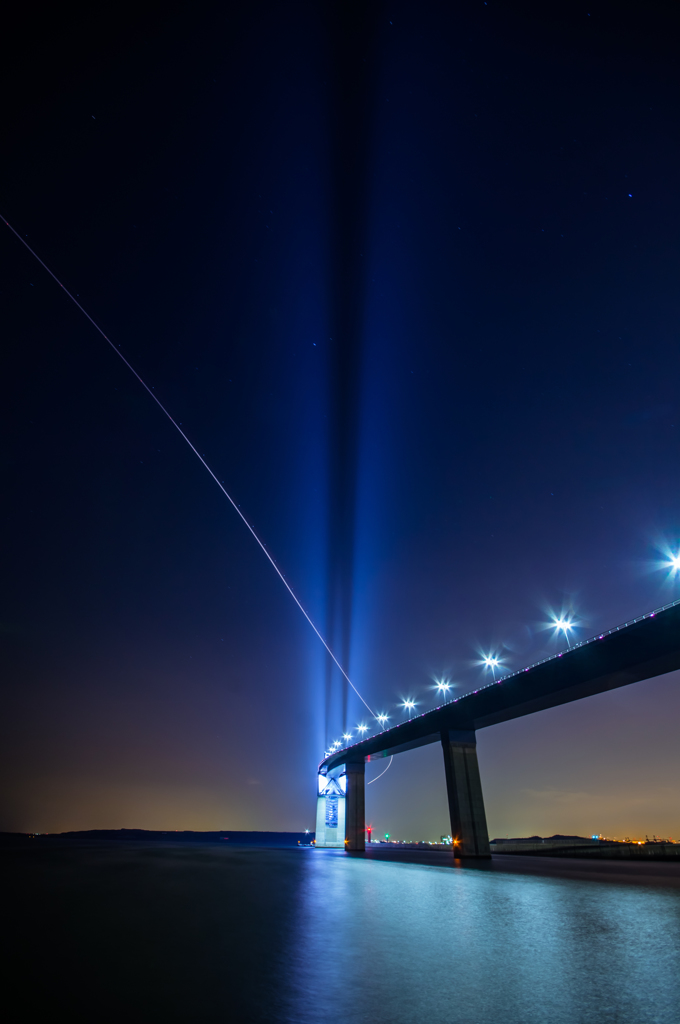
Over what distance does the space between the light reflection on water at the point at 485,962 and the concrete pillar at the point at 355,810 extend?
260 ft

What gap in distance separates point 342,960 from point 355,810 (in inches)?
3549

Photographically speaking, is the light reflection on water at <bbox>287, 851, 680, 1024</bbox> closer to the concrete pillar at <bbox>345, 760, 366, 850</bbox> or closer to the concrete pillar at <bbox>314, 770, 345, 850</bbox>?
the concrete pillar at <bbox>345, 760, 366, 850</bbox>

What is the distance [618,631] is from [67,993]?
42.1 meters

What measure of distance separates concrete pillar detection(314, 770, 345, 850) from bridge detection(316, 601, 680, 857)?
4186 centimetres

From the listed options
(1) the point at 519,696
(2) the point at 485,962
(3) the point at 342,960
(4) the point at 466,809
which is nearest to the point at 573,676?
(1) the point at 519,696

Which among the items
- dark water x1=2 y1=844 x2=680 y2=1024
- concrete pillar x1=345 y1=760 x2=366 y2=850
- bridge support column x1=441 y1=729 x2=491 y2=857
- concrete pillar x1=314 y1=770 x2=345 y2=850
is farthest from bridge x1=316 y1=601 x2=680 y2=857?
concrete pillar x1=314 y1=770 x2=345 y2=850

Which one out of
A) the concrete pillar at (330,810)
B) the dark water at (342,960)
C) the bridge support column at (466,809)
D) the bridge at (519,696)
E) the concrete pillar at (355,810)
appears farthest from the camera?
the concrete pillar at (330,810)

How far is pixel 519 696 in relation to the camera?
52750 mm

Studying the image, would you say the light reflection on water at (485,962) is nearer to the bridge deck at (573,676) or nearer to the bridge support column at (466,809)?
the bridge deck at (573,676)

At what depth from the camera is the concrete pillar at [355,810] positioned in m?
87.9

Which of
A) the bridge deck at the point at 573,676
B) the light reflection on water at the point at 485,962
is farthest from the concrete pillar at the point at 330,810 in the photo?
the light reflection on water at the point at 485,962

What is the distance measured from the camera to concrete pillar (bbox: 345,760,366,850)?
8788cm

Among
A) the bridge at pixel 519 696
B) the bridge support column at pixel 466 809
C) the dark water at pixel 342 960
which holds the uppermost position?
the bridge at pixel 519 696

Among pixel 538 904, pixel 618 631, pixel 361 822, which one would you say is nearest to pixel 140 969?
pixel 538 904
